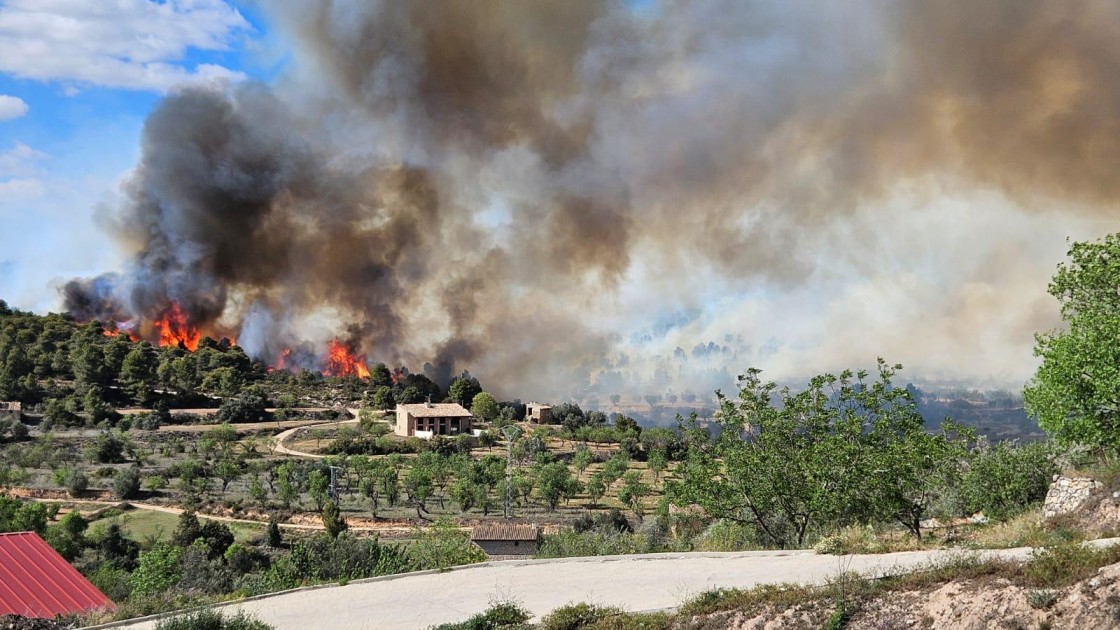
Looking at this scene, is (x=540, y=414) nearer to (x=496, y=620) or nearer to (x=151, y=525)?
(x=151, y=525)

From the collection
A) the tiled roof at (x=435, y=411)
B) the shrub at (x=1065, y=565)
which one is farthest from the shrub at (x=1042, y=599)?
the tiled roof at (x=435, y=411)

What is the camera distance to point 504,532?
28.2m

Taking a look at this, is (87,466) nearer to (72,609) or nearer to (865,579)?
(72,609)

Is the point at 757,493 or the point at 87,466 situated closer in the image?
the point at 757,493

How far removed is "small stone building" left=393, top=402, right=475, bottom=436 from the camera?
63.1 m

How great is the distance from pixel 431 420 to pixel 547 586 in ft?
173

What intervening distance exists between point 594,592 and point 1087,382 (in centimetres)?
831

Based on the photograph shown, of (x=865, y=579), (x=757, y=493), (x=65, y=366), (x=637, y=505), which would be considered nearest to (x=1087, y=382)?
(x=757, y=493)

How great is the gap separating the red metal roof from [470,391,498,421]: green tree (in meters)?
62.2

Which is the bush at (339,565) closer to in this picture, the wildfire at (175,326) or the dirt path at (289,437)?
the dirt path at (289,437)

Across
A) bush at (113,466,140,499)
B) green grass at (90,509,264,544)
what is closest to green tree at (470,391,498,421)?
bush at (113,466,140,499)

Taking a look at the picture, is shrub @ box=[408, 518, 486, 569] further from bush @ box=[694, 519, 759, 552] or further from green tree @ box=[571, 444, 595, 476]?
green tree @ box=[571, 444, 595, 476]

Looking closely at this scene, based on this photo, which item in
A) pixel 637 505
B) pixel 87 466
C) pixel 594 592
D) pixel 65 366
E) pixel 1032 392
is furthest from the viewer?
pixel 65 366

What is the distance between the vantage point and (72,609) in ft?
39.2
